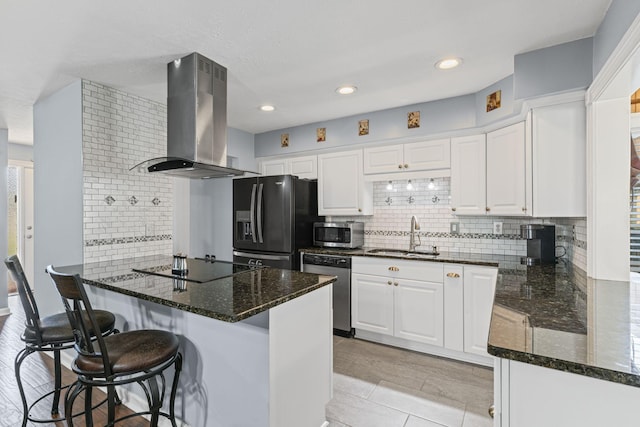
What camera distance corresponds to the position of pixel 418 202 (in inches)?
141

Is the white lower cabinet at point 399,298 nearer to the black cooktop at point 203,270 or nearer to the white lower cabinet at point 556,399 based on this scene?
the black cooktop at point 203,270

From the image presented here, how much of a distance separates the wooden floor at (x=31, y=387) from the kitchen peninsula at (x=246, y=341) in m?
0.22

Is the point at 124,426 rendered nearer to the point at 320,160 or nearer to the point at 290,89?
the point at 290,89

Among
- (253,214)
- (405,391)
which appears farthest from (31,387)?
(405,391)

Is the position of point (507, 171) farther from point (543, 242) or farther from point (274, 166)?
point (274, 166)

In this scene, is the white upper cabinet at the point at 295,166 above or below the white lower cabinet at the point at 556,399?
above

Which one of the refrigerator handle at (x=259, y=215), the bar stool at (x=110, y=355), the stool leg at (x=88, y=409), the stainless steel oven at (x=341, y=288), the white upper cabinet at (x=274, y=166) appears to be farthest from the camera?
the white upper cabinet at (x=274, y=166)

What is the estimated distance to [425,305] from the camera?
→ 294 centimetres

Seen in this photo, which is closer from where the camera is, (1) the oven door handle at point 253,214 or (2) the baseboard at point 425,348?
(2) the baseboard at point 425,348

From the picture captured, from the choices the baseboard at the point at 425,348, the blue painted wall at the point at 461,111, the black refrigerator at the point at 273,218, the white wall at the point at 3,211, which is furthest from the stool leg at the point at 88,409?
the white wall at the point at 3,211

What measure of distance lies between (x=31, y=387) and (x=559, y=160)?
4177 millimetres

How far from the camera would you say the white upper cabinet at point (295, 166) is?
398 cm

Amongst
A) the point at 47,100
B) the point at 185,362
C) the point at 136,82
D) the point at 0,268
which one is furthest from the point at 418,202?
the point at 0,268

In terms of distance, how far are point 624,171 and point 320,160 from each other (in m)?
2.73
